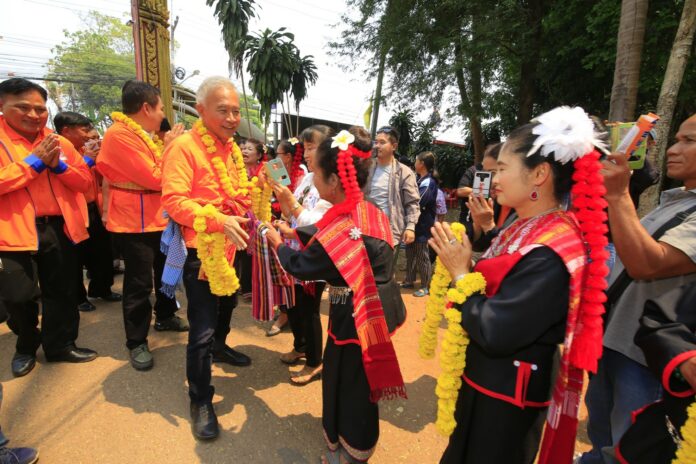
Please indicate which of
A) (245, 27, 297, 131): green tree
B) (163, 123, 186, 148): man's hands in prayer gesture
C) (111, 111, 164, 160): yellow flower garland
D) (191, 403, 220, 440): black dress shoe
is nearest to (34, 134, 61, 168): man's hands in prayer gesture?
(111, 111, 164, 160): yellow flower garland

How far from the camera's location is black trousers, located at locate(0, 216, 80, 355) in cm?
302

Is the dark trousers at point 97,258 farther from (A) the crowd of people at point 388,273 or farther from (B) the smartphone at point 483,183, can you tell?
(B) the smartphone at point 483,183

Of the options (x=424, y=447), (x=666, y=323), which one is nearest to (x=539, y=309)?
(x=666, y=323)

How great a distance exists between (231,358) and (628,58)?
6784 mm

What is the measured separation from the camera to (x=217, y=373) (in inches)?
132

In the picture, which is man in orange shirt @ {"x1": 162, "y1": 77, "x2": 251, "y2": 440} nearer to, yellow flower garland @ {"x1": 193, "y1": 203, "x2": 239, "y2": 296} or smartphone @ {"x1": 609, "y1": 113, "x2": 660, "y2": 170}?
yellow flower garland @ {"x1": 193, "y1": 203, "x2": 239, "y2": 296}

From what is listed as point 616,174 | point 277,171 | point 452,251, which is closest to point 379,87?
point 277,171

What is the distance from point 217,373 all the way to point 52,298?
A: 1.54 metres

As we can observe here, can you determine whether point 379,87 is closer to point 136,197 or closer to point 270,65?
point 270,65

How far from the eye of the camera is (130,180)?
328cm

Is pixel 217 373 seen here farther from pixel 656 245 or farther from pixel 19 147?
pixel 656 245

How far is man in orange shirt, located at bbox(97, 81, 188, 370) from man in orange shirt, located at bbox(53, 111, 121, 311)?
142 centimetres

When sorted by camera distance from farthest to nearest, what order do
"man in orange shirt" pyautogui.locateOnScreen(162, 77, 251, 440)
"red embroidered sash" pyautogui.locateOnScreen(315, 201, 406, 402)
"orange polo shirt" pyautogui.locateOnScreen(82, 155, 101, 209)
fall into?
1. "orange polo shirt" pyautogui.locateOnScreen(82, 155, 101, 209)
2. "man in orange shirt" pyautogui.locateOnScreen(162, 77, 251, 440)
3. "red embroidered sash" pyautogui.locateOnScreen(315, 201, 406, 402)

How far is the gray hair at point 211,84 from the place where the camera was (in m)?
→ 2.49
